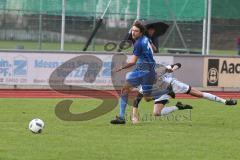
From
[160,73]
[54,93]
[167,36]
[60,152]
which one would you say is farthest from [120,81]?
[60,152]

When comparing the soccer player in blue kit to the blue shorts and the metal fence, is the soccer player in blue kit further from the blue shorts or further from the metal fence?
the metal fence

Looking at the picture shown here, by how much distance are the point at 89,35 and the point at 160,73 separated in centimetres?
1456

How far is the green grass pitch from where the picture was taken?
10375 mm

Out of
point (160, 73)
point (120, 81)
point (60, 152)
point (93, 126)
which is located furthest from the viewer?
point (120, 81)

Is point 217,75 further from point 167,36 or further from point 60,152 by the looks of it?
point 60,152

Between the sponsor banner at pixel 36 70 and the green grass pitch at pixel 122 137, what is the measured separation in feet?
23.2

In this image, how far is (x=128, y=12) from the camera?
91.7 feet

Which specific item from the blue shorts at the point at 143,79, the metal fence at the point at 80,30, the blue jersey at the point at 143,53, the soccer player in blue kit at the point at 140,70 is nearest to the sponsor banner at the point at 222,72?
the metal fence at the point at 80,30

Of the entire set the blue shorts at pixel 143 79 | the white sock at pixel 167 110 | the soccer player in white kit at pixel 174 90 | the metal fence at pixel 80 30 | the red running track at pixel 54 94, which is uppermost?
the metal fence at pixel 80 30

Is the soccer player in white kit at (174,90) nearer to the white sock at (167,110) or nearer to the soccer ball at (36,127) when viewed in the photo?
the white sock at (167,110)

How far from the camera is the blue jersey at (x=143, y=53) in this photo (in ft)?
47.0

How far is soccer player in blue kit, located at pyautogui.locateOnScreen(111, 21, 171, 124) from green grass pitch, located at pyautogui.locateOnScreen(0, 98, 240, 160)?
1.76 feet

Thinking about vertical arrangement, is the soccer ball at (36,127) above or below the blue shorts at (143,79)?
below

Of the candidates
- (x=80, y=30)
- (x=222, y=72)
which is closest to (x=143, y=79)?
(x=222, y=72)
